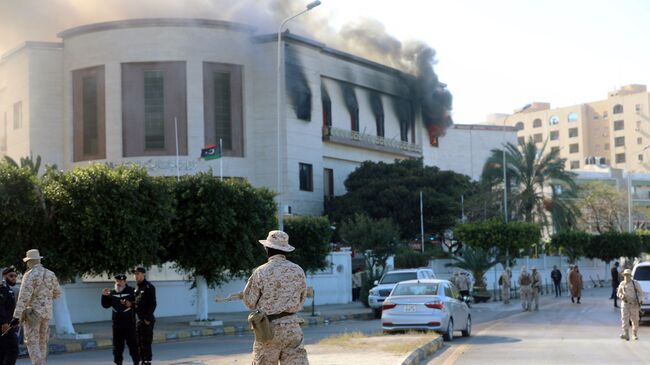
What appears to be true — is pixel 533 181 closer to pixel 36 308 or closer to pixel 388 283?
pixel 388 283

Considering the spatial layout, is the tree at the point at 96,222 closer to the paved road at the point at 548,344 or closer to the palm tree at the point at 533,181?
the paved road at the point at 548,344

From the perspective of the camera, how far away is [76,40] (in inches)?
2368

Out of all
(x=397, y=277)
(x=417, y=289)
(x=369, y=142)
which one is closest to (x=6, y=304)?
(x=417, y=289)

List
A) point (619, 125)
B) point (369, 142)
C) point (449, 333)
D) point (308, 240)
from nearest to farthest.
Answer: point (449, 333) < point (308, 240) < point (369, 142) < point (619, 125)

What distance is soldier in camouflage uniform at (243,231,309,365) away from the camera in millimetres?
7977

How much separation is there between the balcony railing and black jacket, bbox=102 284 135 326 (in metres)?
52.8

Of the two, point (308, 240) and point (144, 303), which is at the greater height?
point (308, 240)

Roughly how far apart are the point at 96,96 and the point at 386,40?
2770cm

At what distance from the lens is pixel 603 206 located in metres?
83.1

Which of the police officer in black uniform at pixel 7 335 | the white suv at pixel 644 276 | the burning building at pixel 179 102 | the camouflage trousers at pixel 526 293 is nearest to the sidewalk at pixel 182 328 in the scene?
the camouflage trousers at pixel 526 293

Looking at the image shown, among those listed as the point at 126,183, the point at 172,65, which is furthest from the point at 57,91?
the point at 126,183

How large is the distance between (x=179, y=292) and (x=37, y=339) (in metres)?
19.9

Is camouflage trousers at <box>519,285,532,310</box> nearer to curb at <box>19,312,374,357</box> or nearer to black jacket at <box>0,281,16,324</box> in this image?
curb at <box>19,312,374,357</box>

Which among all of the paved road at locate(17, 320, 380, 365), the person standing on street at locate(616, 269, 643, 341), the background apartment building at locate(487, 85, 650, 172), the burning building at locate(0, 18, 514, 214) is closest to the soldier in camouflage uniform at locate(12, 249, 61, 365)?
the paved road at locate(17, 320, 380, 365)
